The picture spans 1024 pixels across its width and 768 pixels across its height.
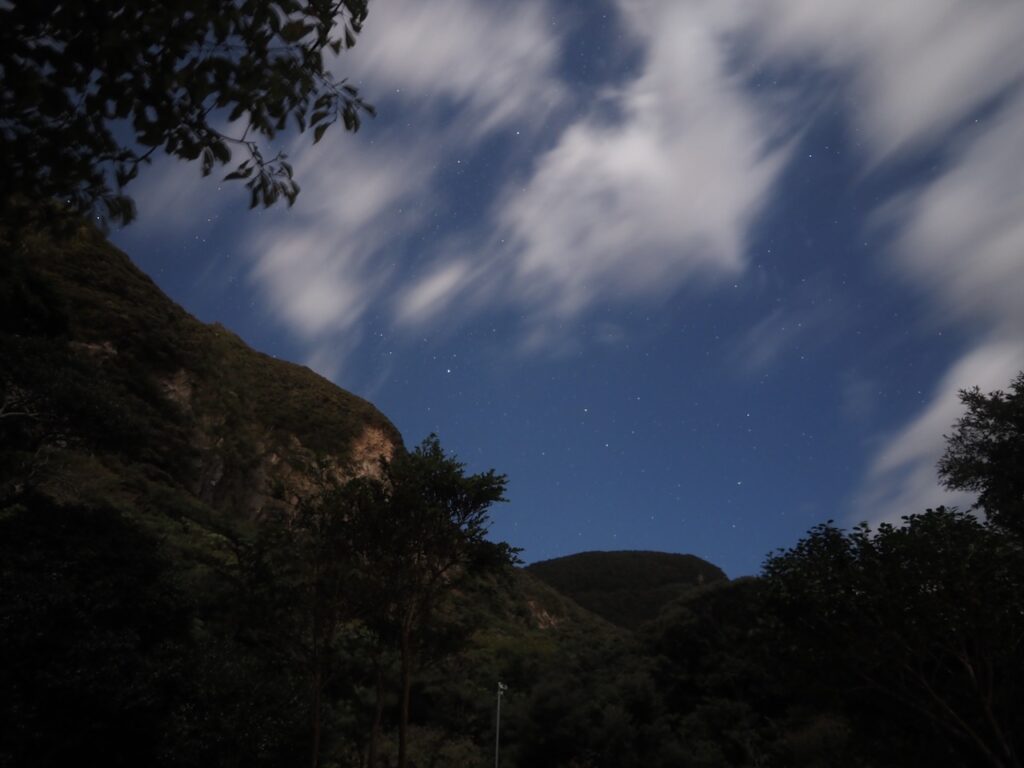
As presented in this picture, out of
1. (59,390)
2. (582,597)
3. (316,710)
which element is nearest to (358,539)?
(316,710)

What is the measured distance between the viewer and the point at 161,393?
44.6 m

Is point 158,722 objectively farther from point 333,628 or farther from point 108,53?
point 108,53

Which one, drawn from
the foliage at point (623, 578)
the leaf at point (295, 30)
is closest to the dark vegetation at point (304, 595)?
the leaf at point (295, 30)

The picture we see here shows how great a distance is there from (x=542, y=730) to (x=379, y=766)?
7266 mm

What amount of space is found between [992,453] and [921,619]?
23.9 metres

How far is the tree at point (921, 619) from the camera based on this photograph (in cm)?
1316

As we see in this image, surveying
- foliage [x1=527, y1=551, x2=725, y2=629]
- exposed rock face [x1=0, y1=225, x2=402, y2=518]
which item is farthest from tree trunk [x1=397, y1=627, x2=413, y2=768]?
foliage [x1=527, y1=551, x2=725, y2=629]

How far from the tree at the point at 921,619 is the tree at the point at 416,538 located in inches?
349

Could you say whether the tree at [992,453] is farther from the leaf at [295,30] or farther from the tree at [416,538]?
the leaf at [295,30]

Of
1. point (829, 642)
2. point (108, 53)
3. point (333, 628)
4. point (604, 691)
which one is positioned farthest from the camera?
point (604, 691)

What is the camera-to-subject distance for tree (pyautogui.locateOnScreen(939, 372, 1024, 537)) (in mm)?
30844

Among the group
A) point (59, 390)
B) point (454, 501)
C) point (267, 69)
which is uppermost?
point (59, 390)

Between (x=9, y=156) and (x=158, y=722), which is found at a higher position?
(x=9, y=156)

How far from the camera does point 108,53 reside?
308 cm
